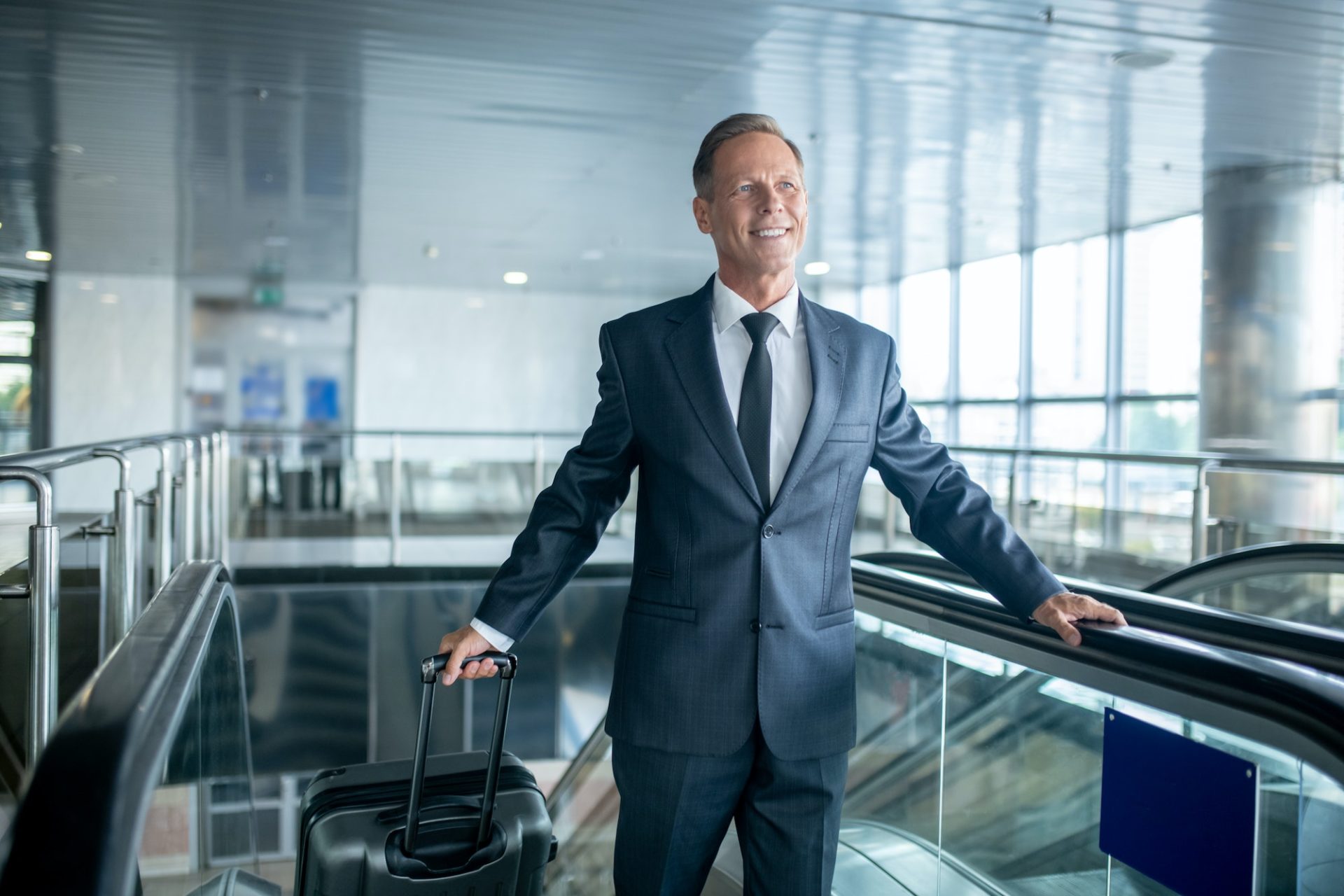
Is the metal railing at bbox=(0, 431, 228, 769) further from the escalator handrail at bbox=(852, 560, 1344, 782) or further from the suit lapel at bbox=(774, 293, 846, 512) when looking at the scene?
the escalator handrail at bbox=(852, 560, 1344, 782)

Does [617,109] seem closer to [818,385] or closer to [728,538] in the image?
[818,385]

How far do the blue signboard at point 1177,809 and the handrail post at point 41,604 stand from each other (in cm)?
237

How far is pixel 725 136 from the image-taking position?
1.90 metres

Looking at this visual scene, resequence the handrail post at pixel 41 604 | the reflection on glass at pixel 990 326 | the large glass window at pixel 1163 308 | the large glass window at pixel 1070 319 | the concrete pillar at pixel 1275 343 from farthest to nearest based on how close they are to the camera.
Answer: the reflection on glass at pixel 990 326, the large glass window at pixel 1070 319, the large glass window at pixel 1163 308, the concrete pillar at pixel 1275 343, the handrail post at pixel 41 604

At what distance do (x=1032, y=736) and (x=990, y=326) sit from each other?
1266cm

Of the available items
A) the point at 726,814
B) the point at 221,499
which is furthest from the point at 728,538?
the point at 221,499

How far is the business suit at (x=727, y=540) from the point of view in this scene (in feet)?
6.06

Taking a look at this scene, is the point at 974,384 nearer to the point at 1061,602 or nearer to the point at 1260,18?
the point at 1260,18

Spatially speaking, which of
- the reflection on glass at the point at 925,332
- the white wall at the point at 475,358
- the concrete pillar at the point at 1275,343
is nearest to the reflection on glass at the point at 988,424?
the reflection on glass at the point at 925,332

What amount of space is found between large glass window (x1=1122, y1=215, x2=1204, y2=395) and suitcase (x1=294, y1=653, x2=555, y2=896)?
10.2 metres

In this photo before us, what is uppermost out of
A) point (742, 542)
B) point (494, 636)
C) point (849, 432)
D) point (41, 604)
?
point (849, 432)

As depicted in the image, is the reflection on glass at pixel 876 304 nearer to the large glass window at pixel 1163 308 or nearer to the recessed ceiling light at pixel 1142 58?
the large glass window at pixel 1163 308

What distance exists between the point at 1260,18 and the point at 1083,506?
3.43 meters

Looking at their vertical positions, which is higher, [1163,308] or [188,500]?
[1163,308]
